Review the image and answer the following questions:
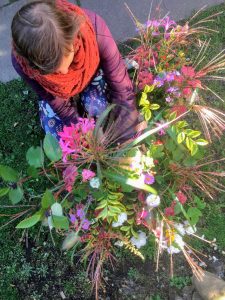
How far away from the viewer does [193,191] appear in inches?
85.2

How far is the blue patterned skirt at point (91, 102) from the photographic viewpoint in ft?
6.74

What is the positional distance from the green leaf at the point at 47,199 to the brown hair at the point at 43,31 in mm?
448

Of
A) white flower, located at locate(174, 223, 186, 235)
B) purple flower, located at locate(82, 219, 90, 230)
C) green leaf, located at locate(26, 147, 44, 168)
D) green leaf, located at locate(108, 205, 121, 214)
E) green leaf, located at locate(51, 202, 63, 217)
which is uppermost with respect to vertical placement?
green leaf, located at locate(26, 147, 44, 168)

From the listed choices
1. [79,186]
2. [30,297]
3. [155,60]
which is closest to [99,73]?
[155,60]

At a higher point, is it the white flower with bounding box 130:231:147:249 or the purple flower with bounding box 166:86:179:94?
the purple flower with bounding box 166:86:179:94

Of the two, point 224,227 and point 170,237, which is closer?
point 170,237

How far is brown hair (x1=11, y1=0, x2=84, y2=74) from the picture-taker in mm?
1372

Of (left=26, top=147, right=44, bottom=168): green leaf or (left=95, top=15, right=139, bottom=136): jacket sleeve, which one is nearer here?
(left=26, top=147, right=44, bottom=168): green leaf

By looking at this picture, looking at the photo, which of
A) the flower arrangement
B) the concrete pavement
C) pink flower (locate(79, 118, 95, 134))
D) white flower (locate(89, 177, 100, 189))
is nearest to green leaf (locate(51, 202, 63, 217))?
the flower arrangement

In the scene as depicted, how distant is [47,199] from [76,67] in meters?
0.53

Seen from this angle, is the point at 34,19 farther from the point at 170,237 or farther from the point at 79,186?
the point at 170,237

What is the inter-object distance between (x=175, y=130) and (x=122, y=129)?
0.96 ft

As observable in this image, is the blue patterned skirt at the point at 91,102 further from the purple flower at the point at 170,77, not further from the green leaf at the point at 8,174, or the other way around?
the green leaf at the point at 8,174

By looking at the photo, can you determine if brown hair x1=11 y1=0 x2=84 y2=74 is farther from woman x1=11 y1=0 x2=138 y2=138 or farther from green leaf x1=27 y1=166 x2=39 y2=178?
green leaf x1=27 y1=166 x2=39 y2=178
